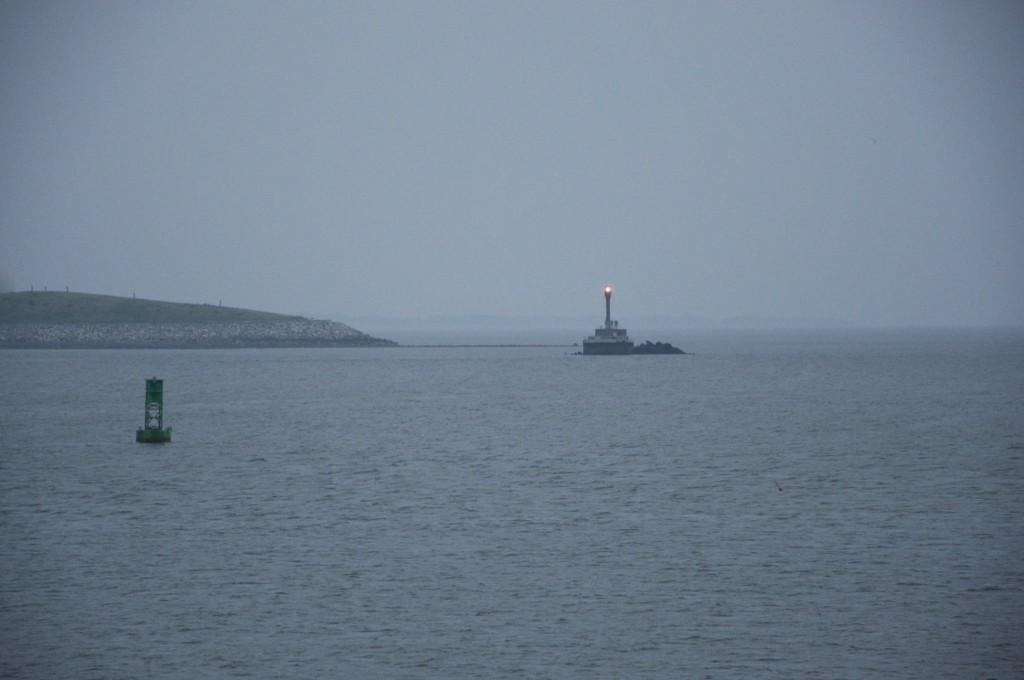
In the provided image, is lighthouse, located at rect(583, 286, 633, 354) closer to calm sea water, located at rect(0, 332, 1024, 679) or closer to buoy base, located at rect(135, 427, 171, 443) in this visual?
calm sea water, located at rect(0, 332, 1024, 679)

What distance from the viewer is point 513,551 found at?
2944cm

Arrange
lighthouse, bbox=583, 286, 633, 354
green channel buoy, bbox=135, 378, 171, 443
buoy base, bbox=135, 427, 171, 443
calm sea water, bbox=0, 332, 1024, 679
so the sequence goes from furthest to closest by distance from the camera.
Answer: lighthouse, bbox=583, 286, 633, 354 < buoy base, bbox=135, 427, 171, 443 < green channel buoy, bbox=135, 378, 171, 443 < calm sea water, bbox=0, 332, 1024, 679

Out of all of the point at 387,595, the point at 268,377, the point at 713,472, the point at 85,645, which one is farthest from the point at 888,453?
the point at 268,377

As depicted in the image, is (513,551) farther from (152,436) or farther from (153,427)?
(153,427)

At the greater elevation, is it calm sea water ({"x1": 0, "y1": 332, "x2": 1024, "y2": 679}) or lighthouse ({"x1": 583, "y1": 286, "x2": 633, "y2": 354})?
lighthouse ({"x1": 583, "y1": 286, "x2": 633, "y2": 354})

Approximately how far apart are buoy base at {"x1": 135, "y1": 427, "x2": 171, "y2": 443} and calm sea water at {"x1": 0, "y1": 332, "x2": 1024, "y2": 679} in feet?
2.96

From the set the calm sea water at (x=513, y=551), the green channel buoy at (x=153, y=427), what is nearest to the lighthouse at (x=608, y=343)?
the calm sea water at (x=513, y=551)

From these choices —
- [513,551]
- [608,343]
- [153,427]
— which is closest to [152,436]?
[153,427]

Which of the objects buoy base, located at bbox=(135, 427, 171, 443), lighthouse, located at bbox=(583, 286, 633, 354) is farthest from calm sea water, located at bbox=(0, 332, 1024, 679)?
lighthouse, located at bbox=(583, 286, 633, 354)

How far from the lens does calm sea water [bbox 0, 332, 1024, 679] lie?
2080 centimetres

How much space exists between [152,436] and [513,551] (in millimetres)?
35521

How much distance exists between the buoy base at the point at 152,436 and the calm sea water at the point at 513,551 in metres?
0.90

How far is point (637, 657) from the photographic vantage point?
67.4ft

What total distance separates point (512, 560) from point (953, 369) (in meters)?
140
